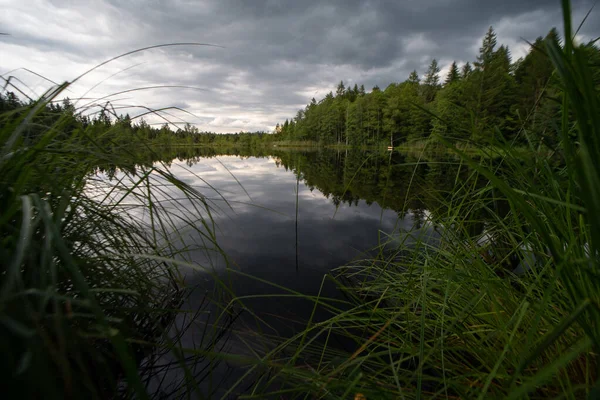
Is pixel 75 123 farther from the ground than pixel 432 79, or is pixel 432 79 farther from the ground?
pixel 432 79

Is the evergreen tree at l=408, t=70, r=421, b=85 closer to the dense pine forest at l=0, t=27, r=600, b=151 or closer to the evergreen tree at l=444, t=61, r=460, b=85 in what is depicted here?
the dense pine forest at l=0, t=27, r=600, b=151

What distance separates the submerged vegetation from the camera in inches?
12.8

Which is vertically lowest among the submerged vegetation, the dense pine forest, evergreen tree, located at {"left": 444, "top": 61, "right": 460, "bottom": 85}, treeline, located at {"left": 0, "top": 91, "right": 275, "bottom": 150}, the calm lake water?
the calm lake water

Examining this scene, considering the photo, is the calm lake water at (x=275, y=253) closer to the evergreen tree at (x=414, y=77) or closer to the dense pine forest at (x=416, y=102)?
the dense pine forest at (x=416, y=102)

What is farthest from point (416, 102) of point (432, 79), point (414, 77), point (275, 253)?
point (414, 77)

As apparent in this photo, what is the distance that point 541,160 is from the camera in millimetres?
761

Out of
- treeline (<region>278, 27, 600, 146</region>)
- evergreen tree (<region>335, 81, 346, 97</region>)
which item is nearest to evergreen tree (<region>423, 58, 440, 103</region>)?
treeline (<region>278, 27, 600, 146</region>)

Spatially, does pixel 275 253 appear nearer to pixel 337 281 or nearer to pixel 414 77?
pixel 337 281

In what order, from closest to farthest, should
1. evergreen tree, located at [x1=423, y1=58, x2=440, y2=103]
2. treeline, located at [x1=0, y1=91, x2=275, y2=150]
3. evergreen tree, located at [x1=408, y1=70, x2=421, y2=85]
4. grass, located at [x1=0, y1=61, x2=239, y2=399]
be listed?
grass, located at [x1=0, y1=61, x2=239, y2=399] → treeline, located at [x1=0, y1=91, x2=275, y2=150] → evergreen tree, located at [x1=423, y1=58, x2=440, y2=103] → evergreen tree, located at [x1=408, y1=70, x2=421, y2=85]

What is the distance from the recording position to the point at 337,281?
116cm

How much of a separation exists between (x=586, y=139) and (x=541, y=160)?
1.75 feet


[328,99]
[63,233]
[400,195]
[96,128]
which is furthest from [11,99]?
[328,99]

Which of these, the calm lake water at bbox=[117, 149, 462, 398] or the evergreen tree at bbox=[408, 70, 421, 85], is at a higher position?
the evergreen tree at bbox=[408, 70, 421, 85]

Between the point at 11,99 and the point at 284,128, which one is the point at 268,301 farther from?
the point at 284,128
